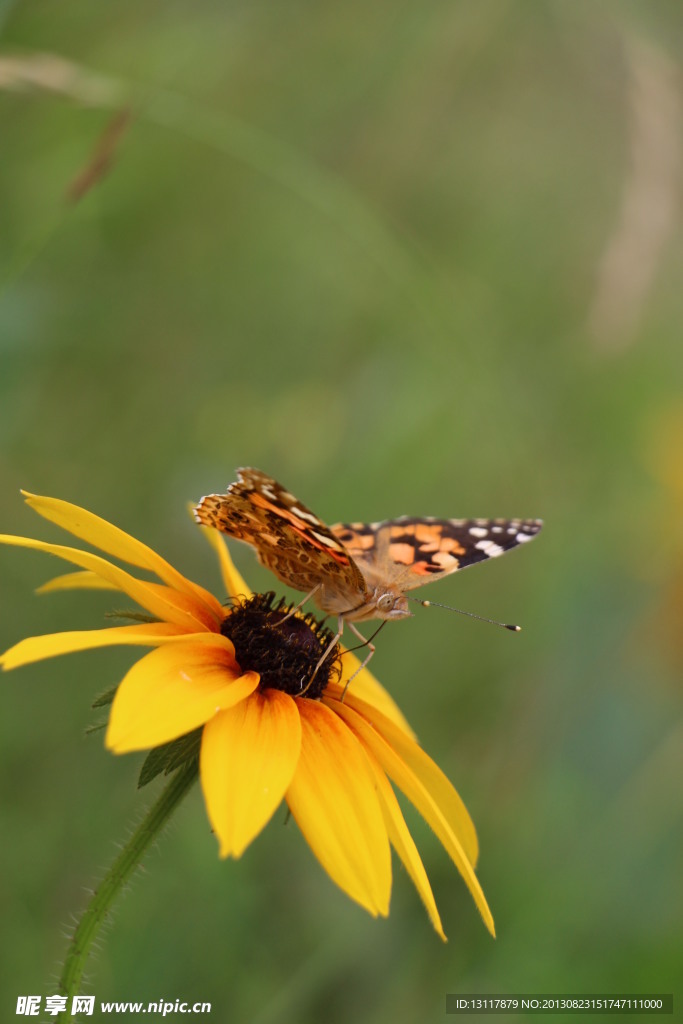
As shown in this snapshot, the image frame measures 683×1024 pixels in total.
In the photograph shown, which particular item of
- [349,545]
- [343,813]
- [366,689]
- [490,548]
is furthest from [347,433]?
[343,813]

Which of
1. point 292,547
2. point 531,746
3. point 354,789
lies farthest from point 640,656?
point 354,789

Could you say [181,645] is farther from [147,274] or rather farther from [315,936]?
[147,274]

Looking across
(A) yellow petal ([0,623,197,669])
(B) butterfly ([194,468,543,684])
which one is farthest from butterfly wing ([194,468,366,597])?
(A) yellow petal ([0,623,197,669])

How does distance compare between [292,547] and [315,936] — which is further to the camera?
[315,936]

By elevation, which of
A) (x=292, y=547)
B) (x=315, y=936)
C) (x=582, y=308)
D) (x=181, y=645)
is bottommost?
(x=315, y=936)

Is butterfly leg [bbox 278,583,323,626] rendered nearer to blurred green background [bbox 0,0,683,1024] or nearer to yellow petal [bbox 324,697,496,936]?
yellow petal [bbox 324,697,496,936]

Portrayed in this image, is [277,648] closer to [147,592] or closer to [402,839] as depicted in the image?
[147,592]

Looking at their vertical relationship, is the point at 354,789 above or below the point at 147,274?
below
